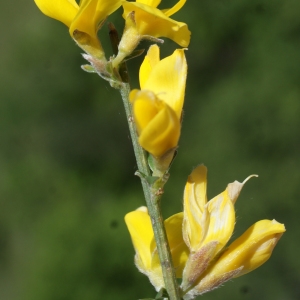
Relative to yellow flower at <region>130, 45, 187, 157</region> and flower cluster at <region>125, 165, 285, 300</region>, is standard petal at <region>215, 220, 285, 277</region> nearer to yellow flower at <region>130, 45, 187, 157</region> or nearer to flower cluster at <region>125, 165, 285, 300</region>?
flower cluster at <region>125, 165, 285, 300</region>

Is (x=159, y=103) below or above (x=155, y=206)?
above

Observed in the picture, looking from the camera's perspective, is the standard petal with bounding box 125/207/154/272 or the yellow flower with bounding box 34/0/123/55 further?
the standard petal with bounding box 125/207/154/272

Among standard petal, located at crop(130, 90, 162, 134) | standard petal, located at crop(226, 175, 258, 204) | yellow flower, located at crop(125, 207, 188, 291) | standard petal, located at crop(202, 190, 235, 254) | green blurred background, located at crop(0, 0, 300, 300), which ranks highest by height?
standard petal, located at crop(130, 90, 162, 134)

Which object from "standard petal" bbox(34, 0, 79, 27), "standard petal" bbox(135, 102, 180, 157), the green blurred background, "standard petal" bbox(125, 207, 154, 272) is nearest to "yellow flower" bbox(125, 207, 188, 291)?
"standard petal" bbox(125, 207, 154, 272)

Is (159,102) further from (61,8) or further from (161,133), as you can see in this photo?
(61,8)

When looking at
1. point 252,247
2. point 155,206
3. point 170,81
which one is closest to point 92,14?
point 170,81

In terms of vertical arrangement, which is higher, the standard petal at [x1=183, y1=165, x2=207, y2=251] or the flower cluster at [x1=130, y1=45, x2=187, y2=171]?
the flower cluster at [x1=130, y1=45, x2=187, y2=171]
